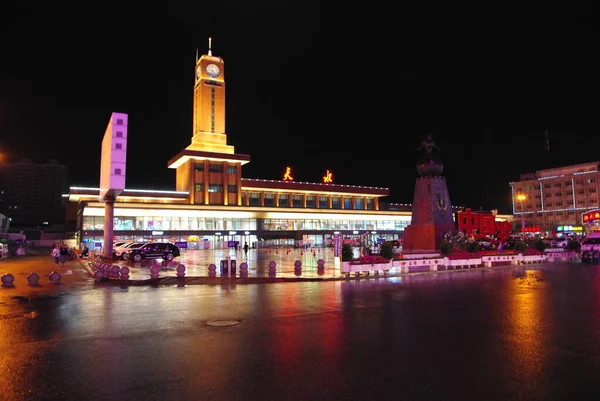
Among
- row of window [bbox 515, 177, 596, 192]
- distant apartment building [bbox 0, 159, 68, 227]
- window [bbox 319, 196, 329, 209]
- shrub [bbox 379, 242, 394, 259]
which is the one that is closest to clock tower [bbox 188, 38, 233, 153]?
window [bbox 319, 196, 329, 209]

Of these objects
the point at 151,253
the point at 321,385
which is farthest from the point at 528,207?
the point at 321,385

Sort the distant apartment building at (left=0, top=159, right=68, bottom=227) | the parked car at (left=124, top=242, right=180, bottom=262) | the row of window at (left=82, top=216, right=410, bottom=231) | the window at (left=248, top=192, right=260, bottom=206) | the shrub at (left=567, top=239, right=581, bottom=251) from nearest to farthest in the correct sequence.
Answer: the parked car at (left=124, top=242, right=180, bottom=262)
the shrub at (left=567, top=239, right=581, bottom=251)
the row of window at (left=82, top=216, right=410, bottom=231)
the window at (left=248, top=192, right=260, bottom=206)
the distant apartment building at (left=0, top=159, right=68, bottom=227)

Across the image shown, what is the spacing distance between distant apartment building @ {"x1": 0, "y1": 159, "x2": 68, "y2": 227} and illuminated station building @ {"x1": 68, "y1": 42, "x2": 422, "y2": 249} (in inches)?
3936

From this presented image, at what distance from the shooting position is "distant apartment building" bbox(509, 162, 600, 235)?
93.5m

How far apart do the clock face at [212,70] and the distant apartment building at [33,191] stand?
10123 centimetres

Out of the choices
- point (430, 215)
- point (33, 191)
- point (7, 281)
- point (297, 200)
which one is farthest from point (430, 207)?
point (33, 191)

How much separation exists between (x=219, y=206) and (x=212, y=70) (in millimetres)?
25702

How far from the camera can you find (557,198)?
100750mm

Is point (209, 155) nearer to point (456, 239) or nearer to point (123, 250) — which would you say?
point (123, 250)

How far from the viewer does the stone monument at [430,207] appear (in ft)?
102

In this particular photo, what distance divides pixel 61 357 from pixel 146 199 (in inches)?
2643

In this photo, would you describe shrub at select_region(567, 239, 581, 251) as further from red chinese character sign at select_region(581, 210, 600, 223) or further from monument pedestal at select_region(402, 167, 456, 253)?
monument pedestal at select_region(402, 167, 456, 253)

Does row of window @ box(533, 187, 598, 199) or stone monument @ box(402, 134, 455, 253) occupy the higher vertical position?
row of window @ box(533, 187, 598, 199)

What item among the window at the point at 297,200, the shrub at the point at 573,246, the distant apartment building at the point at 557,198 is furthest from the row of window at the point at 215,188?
the distant apartment building at the point at 557,198
